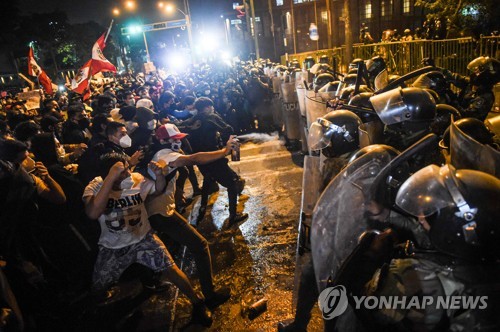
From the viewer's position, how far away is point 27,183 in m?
3.87

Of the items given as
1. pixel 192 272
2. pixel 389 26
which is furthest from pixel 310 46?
pixel 192 272

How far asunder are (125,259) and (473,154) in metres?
3.03

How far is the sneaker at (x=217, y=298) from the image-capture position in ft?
13.5

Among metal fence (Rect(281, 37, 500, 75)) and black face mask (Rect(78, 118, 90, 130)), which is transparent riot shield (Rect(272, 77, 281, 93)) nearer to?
metal fence (Rect(281, 37, 500, 75))

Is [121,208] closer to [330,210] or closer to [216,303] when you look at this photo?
[216,303]

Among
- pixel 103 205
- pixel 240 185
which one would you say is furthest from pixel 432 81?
pixel 103 205

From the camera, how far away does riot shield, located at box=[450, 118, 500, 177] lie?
2123mm

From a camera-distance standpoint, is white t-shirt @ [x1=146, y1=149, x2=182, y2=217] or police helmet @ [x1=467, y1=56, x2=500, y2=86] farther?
police helmet @ [x1=467, y1=56, x2=500, y2=86]

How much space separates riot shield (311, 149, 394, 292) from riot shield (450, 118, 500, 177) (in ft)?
1.26

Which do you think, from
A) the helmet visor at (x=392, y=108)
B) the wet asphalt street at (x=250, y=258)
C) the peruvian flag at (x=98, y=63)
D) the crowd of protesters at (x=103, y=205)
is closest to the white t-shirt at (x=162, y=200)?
the crowd of protesters at (x=103, y=205)

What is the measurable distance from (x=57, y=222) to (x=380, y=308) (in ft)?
13.9

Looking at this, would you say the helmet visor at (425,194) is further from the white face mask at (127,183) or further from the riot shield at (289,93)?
the riot shield at (289,93)

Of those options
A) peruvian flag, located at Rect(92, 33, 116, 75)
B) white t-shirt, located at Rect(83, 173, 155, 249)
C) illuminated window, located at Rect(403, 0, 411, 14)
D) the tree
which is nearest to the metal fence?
the tree

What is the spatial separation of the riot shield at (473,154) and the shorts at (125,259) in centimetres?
270
